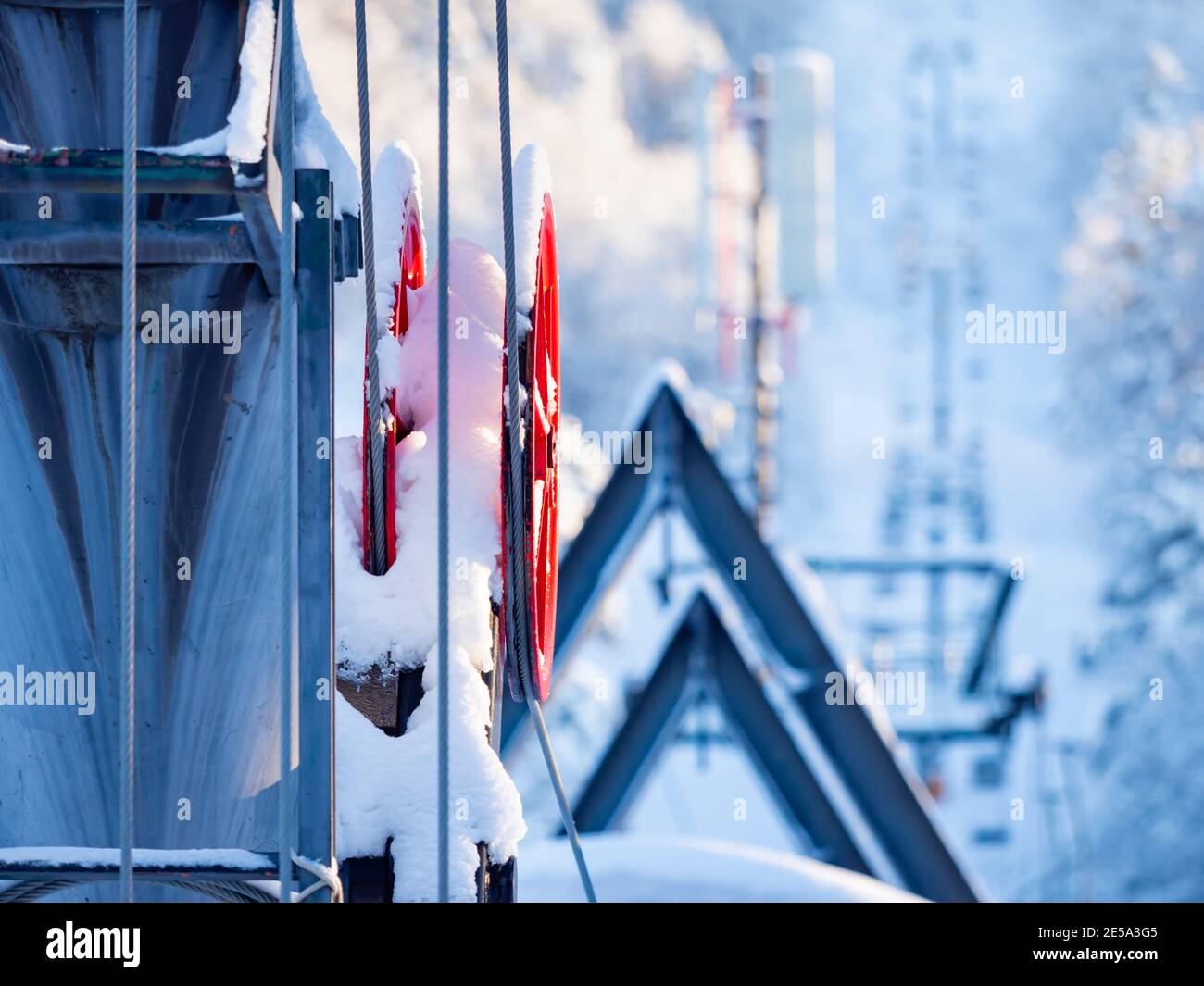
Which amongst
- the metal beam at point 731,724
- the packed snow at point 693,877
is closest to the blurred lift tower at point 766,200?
the metal beam at point 731,724

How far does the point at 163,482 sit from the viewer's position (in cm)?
248

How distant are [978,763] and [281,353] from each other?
20.1 meters

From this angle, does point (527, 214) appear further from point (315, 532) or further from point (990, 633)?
point (990, 633)

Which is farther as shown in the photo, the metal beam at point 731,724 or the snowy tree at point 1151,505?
the snowy tree at point 1151,505

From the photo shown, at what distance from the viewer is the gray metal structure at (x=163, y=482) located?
242 centimetres

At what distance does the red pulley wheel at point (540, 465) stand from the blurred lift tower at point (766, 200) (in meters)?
8.50

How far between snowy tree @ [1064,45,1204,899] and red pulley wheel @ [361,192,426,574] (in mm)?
21214

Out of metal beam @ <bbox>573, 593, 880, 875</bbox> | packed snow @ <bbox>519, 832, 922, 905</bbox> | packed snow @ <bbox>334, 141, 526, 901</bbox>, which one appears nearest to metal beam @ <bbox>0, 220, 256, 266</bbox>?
packed snow @ <bbox>334, 141, 526, 901</bbox>

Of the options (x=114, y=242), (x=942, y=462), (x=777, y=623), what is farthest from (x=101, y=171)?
(x=942, y=462)

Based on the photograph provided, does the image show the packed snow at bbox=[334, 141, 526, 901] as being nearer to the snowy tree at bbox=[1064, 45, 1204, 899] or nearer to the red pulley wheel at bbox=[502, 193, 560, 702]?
the red pulley wheel at bbox=[502, 193, 560, 702]

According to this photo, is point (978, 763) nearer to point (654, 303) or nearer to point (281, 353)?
point (281, 353)

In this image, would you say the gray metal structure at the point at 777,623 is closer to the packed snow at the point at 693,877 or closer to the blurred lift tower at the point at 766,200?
the packed snow at the point at 693,877

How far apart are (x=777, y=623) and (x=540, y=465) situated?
313 centimetres

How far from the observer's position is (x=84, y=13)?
2.46 m
